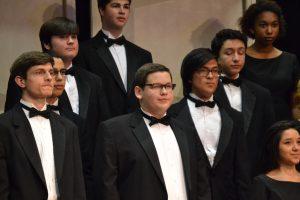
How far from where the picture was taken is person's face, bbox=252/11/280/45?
5.88 metres

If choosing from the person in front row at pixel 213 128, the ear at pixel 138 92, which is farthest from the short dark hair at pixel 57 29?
the person in front row at pixel 213 128

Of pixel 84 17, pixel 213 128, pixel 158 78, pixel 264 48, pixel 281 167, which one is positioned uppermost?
pixel 84 17

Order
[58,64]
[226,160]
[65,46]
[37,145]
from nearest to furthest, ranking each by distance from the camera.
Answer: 1. [37,145]
2. [58,64]
3. [226,160]
4. [65,46]

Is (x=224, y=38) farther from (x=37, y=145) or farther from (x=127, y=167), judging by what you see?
(x=37, y=145)

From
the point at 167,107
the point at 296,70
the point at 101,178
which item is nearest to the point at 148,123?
the point at 167,107

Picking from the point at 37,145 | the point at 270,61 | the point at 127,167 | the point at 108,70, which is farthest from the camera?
the point at 270,61

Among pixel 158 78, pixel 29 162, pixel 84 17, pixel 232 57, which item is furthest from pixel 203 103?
pixel 84 17

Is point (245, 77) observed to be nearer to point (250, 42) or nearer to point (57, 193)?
point (250, 42)

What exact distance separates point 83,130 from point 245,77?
149 centimetres

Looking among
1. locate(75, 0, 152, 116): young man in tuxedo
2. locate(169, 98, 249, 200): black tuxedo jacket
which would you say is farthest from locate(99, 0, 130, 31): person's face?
locate(169, 98, 249, 200): black tuxedo jacket

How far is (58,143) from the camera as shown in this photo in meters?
4.32

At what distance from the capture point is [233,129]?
5039 millimetres

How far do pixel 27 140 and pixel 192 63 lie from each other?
140 cm

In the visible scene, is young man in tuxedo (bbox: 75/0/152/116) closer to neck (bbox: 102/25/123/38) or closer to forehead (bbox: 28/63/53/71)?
neck (bbox: 102/25/123/38)
